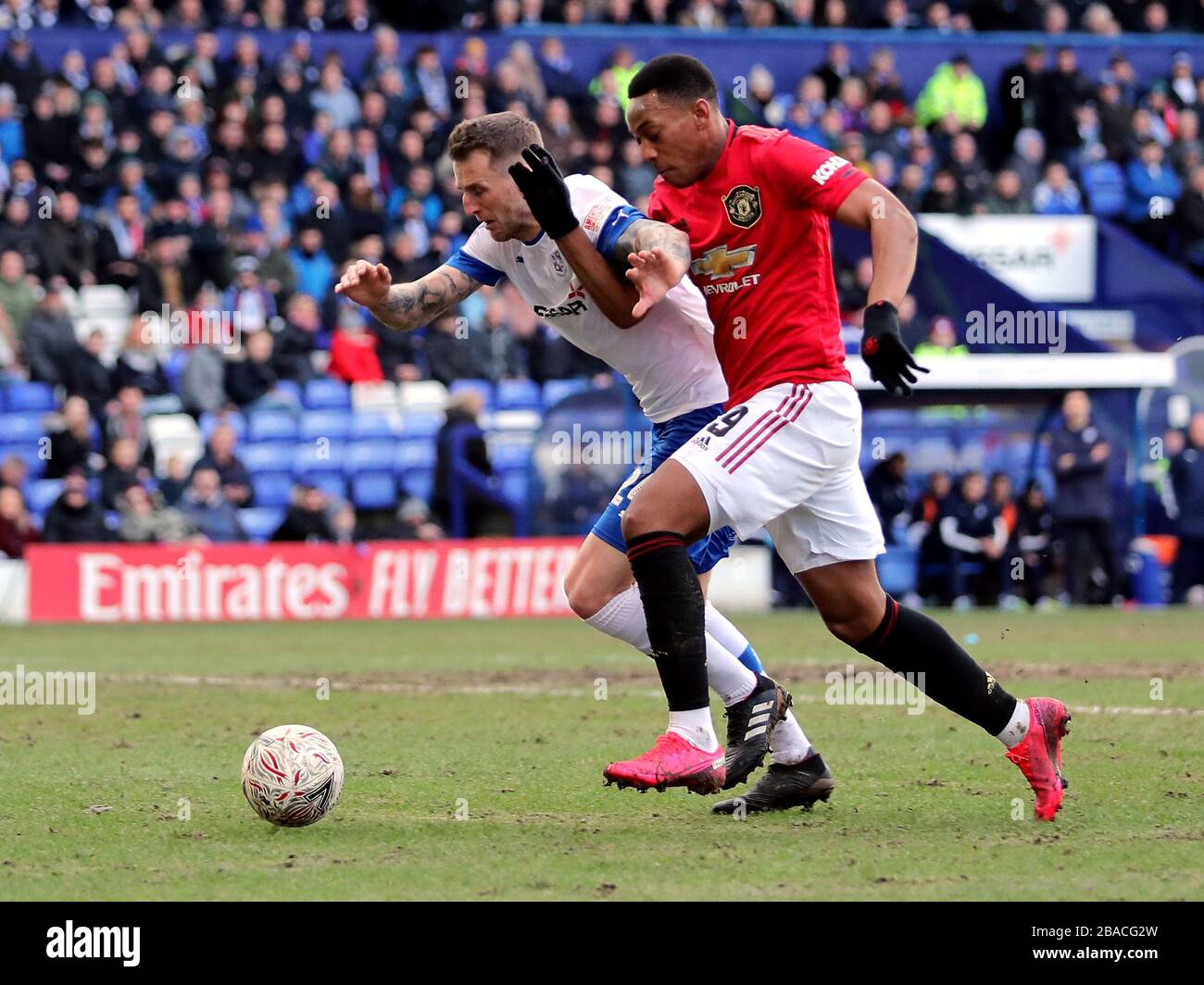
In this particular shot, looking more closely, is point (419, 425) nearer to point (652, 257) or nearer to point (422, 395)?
point (422, 395)

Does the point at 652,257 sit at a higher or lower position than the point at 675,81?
lower

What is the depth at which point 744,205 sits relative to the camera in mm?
6105

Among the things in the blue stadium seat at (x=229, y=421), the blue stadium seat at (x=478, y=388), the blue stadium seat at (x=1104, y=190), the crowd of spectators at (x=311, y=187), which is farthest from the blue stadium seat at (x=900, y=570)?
the blue stadium seat at (x=1104, y=190)

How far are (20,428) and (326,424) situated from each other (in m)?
2.88

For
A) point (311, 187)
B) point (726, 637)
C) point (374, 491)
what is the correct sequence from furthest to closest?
point (311, 187), point (374, 491), point (726, 637)

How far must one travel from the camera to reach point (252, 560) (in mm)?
17547

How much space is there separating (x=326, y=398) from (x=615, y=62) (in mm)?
6056

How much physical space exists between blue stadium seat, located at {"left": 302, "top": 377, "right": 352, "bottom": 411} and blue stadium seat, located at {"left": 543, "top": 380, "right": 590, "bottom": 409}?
77.8 inches

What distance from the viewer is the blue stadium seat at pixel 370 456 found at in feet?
61.6

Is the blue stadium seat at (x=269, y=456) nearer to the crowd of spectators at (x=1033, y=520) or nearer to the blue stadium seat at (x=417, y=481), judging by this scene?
the blue stadium seat at (x=417, y=481)

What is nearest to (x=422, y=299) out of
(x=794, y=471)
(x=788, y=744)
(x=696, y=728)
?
(x=794, y=471)

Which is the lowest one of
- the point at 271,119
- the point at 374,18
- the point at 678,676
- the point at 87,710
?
the point at 87,710
